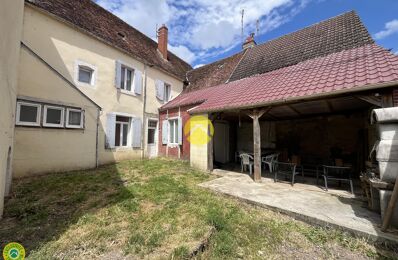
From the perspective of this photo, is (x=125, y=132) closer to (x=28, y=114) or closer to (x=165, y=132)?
(x=165, y=132)

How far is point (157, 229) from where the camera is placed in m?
3.21

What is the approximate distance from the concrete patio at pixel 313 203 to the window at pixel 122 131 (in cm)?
603

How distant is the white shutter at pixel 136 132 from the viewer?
10.2 metres

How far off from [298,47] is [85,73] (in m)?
10.5

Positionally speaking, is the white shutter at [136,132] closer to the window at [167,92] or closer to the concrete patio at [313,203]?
the window at [167,92]

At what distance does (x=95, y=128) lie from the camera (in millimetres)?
8273

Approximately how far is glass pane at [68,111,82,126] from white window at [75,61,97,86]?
1.43m

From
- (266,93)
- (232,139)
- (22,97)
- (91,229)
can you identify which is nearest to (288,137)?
(232,139)

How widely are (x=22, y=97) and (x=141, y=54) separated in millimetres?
6619

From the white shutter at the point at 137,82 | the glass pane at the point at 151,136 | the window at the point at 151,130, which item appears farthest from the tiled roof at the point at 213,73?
the glass pane at the point at 151,136

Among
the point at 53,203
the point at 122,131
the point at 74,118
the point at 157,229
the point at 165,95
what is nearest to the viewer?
the point at 157,229

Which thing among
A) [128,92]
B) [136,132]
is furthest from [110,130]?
[128,92]

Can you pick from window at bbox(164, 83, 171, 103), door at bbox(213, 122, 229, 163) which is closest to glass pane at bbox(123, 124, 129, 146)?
window at bbox(164, 83, 171, 103)

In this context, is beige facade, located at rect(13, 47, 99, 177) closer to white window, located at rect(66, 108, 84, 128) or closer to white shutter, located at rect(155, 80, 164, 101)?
white window, located at rect(66, 108, 84, 128)
